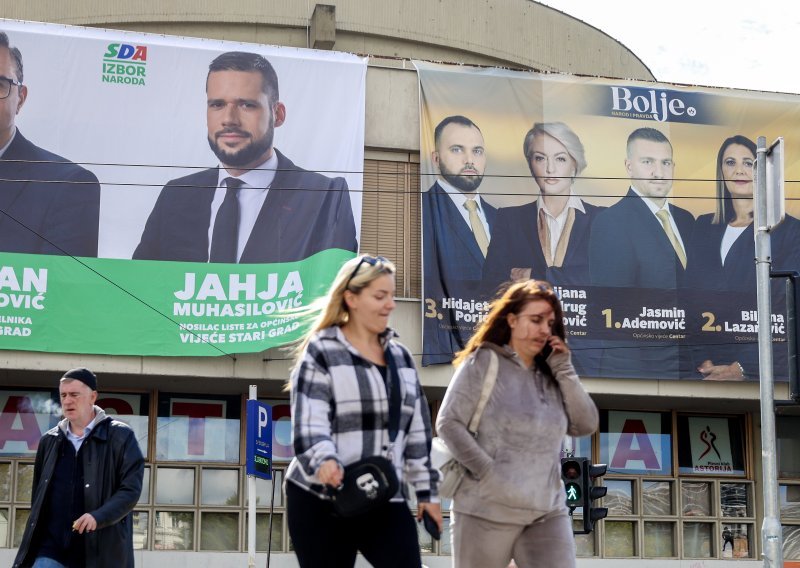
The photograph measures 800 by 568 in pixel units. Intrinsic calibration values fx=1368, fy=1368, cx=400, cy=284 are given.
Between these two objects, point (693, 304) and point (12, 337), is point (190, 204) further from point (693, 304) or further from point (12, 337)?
point (693, 304)

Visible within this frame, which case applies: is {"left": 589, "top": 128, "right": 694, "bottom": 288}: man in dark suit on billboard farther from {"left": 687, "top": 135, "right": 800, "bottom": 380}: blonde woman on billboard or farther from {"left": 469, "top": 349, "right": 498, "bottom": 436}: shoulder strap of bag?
{"left": 469, "top": 349, "right": 498, "bottom": 436}: shoulder strap of bag

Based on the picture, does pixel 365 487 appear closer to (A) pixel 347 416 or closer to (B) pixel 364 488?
(B) pixel 364 488

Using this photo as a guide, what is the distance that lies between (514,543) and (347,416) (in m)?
1.32

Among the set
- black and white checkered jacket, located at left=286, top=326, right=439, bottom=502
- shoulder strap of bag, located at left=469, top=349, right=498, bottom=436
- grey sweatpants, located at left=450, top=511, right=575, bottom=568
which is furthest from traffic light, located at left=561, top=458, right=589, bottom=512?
black and white checkered jacket, located at left=286, top=326, right=439, bottom=502

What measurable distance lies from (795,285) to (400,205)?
1197 cm

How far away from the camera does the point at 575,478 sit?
1608 centimetres

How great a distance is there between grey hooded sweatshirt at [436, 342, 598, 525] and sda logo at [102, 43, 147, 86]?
→ 55.3 feet

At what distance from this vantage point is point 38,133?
71.9 ft

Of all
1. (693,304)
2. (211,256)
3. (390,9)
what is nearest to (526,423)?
(211,256)

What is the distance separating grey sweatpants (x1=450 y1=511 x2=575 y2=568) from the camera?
630cm

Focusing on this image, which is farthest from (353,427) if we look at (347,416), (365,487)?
(365,487)

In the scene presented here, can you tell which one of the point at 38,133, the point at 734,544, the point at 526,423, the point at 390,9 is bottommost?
the point at 734,544

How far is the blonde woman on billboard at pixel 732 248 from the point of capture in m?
23.4

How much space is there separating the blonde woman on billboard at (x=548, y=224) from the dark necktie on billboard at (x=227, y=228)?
4212 mm
